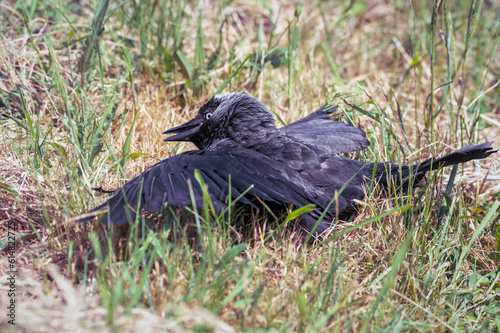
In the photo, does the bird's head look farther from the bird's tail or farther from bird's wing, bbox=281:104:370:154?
the bird's tail

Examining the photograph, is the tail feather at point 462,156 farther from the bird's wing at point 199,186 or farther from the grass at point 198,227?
the bird's wing at point 199,186

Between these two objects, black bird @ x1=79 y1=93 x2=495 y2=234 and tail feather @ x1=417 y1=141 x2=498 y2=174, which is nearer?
black bird @ x1=79 y1=93 x2=495 y2=234

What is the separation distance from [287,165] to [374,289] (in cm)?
85

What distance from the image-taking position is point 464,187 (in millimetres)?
2980

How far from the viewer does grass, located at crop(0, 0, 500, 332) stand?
167 cm

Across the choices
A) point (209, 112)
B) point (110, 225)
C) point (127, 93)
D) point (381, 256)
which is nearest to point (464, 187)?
point (381, 256)

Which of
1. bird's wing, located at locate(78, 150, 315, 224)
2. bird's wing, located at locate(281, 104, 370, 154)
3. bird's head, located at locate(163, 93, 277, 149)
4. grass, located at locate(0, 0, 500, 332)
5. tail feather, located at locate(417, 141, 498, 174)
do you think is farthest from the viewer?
bird's wing, located at locate(281, 104, 370, 154)

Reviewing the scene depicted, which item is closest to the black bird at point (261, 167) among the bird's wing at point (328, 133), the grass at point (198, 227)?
the bird's wing at point (328, 133)

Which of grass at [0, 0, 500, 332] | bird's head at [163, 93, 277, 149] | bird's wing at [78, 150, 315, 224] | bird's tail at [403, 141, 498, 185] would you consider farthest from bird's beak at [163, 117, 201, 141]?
bird's tail at [403, 141, 498, 185]

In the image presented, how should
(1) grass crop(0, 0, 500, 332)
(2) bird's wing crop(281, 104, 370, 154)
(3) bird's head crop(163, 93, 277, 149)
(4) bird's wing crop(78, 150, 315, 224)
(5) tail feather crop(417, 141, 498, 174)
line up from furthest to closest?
(2) bird's wing crop(281, 104, 370, 154) < (3) bird's head crop(163, 93, 277, 149) < (5) tail feather crop(417, 141, 498, 174) < (4) bird's wing crop(78, 150, 315, 224) < (1) grass crop(0, 0, 500, 332)

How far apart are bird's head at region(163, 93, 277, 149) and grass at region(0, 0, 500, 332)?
8.9 inches

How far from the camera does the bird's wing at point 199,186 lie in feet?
6.45

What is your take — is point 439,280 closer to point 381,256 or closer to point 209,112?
point 381,256

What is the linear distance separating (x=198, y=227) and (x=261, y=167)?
65 centimetres
